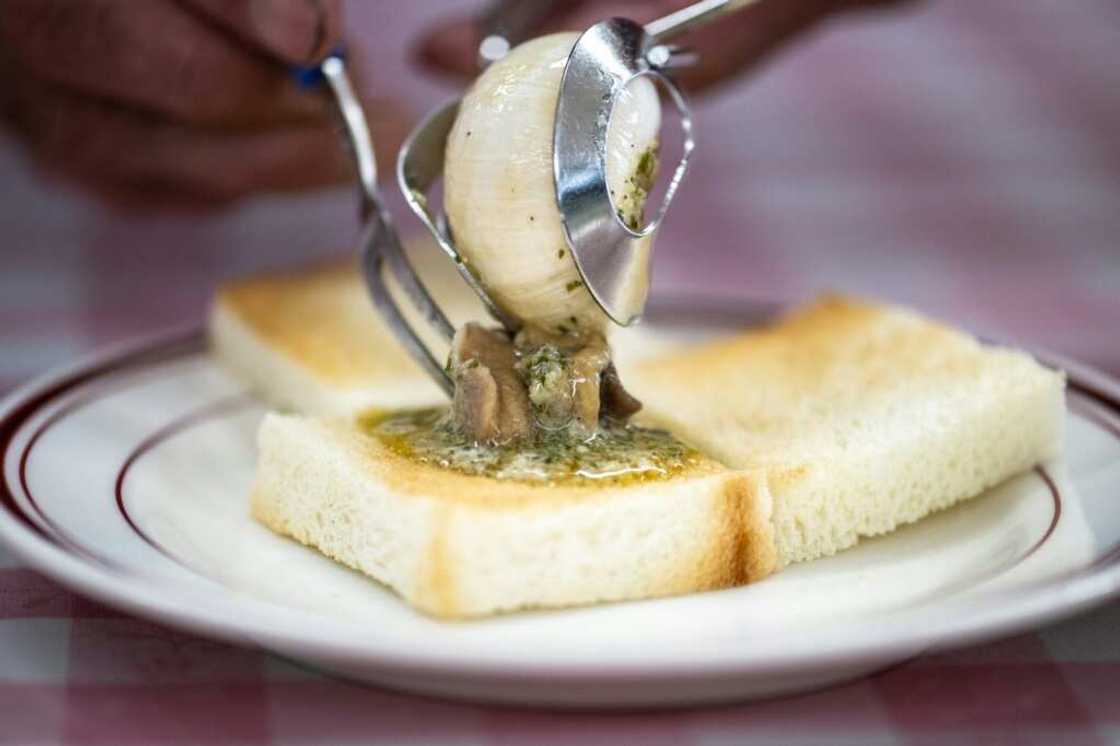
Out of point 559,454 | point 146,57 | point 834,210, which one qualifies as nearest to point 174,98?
point 146,57

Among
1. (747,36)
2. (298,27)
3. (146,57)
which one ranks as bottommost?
(747,36)

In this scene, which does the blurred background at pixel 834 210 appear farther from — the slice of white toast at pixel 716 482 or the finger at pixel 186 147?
the slice of white toast at pixel 716 482

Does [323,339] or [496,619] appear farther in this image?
[323,339]

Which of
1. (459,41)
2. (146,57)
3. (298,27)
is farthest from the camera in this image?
(459,41)

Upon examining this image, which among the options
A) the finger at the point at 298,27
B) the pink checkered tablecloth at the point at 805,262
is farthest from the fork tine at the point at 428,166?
the pink checkered tablecloth at the point at 805,262

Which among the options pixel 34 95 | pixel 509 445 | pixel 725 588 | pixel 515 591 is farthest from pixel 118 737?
pixel 34 95

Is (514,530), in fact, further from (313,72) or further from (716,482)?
(313,72)

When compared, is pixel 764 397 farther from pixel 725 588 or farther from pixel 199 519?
pixel 199 519
